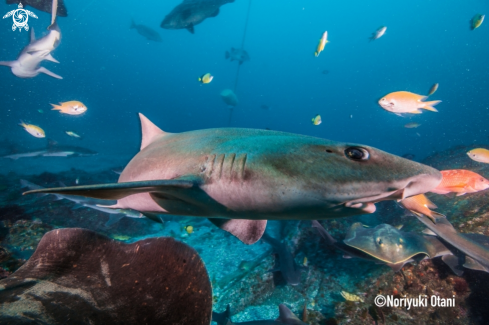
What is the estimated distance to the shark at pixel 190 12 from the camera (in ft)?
44.2

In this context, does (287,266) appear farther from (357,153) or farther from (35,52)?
(35,52)

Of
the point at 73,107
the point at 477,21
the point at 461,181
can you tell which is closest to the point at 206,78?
the point at 73,107

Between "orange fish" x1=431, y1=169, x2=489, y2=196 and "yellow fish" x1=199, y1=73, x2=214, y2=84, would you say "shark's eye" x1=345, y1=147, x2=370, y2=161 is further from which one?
"yellow fish" x1=199, y1=73, x2=214, y2=84

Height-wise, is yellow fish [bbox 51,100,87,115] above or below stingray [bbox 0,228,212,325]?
above

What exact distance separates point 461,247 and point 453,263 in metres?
0.55

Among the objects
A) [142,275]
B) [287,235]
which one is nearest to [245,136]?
[142,275]

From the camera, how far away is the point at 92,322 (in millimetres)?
1588

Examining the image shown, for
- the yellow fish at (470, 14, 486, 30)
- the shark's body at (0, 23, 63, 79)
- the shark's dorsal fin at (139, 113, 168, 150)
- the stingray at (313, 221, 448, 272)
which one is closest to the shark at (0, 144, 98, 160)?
the shark's body at (0, 23, 63, 79)

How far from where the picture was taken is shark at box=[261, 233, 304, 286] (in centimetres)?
480

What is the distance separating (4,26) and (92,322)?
116m

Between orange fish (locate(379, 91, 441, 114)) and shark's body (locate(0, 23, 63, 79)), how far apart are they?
1039 centimetres

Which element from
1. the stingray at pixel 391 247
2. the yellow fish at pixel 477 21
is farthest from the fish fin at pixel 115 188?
the yellow fish at pixel 477 21

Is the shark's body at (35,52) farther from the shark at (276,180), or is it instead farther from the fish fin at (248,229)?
the fish fin at (248,229)

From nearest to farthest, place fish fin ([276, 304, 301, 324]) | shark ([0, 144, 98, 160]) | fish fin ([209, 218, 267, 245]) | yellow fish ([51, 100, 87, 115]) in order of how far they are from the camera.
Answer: fish fin ([209, 218, 267, 245]) → fish fin ([276, 304, 301, 324]) → yellow fish ([51, 100, 87, 115]) → shark ([0, 144, 98, 160])
